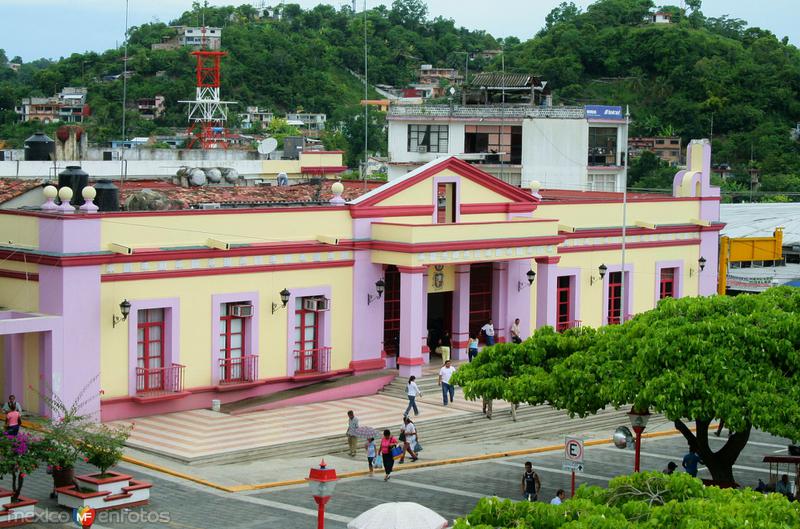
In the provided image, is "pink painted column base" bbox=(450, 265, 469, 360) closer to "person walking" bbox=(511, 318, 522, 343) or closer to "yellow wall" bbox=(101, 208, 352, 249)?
"person walking" bbox=(511, 318, 522, 343)

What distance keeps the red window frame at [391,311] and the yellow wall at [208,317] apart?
1415 millimetres

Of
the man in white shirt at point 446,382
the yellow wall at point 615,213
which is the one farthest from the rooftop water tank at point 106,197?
the yellow wall at point 615,213

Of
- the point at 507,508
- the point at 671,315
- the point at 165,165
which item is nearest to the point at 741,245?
the point at 165,165

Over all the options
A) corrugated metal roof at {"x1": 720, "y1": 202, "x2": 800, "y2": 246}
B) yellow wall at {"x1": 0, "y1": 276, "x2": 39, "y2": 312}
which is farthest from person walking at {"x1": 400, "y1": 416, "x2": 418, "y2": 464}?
corrugated metal roof at {"x1": 720, "y1": 202, "x2": 800, "y2": 246}

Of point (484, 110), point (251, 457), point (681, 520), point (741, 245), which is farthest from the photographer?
point (484, 110)

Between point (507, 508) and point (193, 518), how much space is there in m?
8.48

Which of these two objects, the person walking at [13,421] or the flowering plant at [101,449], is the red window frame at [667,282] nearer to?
the person walking at [13,421]

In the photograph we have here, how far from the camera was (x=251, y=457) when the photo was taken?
96.5 feet

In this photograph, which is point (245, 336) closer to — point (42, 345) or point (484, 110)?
point (42, 345)

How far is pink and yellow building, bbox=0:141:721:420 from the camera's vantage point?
3122 cm

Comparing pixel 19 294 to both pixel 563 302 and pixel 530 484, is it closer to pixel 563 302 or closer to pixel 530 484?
pixel 530 484

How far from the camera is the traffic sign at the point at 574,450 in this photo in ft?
84.6

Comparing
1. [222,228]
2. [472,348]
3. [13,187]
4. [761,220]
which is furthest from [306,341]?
[761,220]

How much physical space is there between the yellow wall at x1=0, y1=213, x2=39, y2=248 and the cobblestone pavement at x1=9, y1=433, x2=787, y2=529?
591 centimetres
